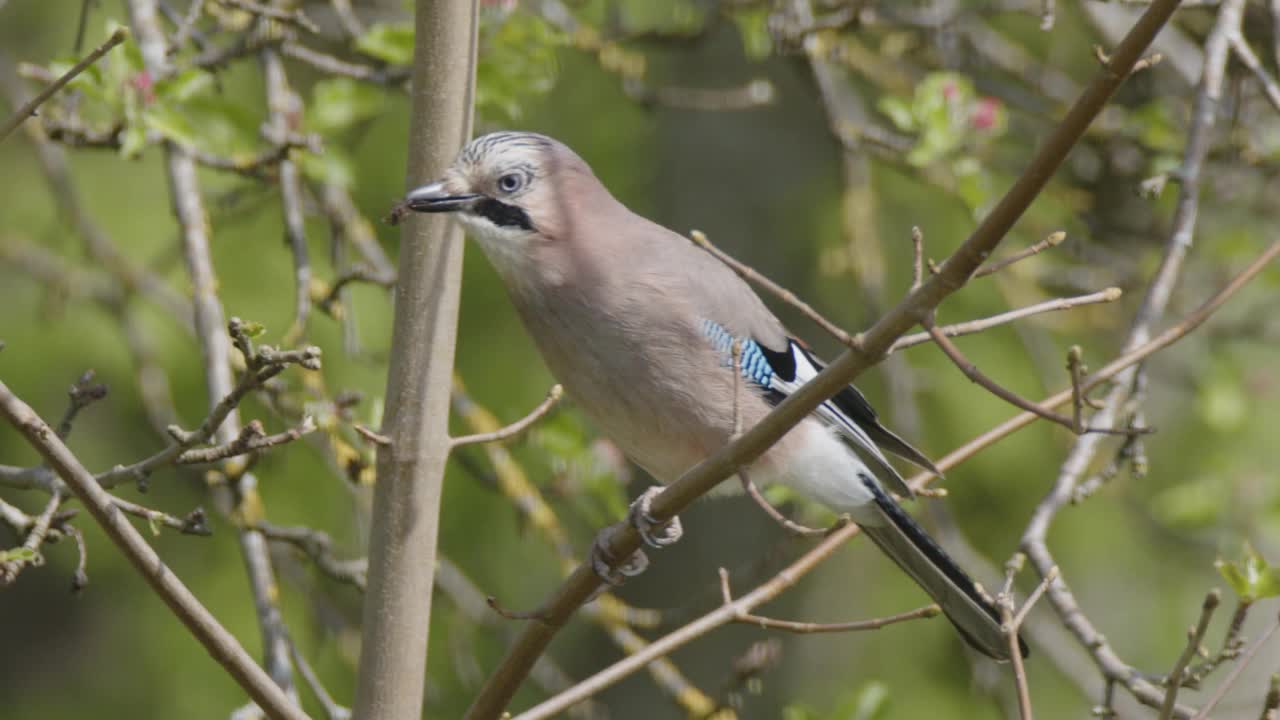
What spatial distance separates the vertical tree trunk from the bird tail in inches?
42.3

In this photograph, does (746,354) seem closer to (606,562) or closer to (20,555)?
(606,562)

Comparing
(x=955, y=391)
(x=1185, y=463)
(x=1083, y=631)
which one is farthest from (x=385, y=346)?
(x=1185, y=463)

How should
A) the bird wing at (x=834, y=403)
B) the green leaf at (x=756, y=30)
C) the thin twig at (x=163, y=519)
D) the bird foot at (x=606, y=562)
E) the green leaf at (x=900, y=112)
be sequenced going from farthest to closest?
1. the green leaf at (x=756, y=30)
2. the green leaf at (x=900, y=112)
3. the bird wing at (x=834, y=403)
4. the bird foot at (x=606, y=562)
5. the thin twig at (x=163, y=519)

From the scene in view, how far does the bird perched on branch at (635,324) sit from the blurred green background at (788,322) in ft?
3.37

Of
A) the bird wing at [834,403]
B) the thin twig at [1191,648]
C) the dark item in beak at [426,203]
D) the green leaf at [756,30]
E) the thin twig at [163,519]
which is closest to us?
the thin twig at [1191,648]

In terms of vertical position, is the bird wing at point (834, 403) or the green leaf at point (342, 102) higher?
the green leaf at point (342, 102)

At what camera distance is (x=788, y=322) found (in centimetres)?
517

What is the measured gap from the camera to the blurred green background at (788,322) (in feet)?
14.7

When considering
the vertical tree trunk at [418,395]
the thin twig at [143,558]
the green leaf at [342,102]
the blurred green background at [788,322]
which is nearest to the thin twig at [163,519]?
the thin twig at [143,558]

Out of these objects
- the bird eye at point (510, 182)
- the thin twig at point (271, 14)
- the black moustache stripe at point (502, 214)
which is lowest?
the black moustache stripe at point (502, 214)

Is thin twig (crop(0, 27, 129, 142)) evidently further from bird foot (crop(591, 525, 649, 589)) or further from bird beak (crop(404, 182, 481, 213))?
bird foot (crop(591, 525, 649, 589))

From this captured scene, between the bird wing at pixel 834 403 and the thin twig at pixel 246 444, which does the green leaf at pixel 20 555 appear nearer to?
the thin twig at pixel 246 444

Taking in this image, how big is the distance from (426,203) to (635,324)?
1.94 ft

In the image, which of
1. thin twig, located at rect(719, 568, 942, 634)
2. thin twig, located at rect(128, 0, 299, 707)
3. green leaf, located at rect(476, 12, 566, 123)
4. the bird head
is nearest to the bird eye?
the bird head
